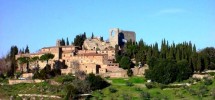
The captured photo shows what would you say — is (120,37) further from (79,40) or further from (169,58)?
(169,58)

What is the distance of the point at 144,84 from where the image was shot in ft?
165

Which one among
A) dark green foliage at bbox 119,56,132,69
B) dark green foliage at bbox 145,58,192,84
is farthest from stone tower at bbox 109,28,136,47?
dark green foliage at bbox 145,58,192,84

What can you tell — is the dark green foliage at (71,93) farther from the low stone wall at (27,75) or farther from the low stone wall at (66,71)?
the low stone wall at (27,75)

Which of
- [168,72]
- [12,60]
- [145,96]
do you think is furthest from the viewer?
[12,60]

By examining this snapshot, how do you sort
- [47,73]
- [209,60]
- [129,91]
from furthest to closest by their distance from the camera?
1. [47,73]
2. [209,60]
3. [129,91]

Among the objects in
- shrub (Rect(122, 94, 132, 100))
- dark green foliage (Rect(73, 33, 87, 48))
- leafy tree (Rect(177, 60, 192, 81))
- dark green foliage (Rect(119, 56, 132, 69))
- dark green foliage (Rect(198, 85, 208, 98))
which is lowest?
shrub (Rect(122, 94, 132, 100))

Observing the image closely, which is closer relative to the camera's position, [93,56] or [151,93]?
[151,93]

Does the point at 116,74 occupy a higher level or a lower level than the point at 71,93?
higher

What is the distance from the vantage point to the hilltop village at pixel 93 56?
5791cm

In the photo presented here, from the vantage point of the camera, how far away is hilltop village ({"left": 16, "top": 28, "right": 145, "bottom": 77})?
57.9 m

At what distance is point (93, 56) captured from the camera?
6119 centimetres

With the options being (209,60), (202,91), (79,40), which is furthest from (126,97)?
(79,40)

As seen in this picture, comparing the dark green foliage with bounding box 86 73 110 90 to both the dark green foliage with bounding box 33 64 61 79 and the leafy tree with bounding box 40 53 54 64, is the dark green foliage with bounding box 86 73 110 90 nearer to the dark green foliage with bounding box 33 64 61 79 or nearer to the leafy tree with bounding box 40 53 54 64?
the dark green foliage with bounding box 33 64 61 79

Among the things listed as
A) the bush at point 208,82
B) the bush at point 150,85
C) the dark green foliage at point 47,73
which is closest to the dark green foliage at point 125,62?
the dark green foliage at point 47,73
